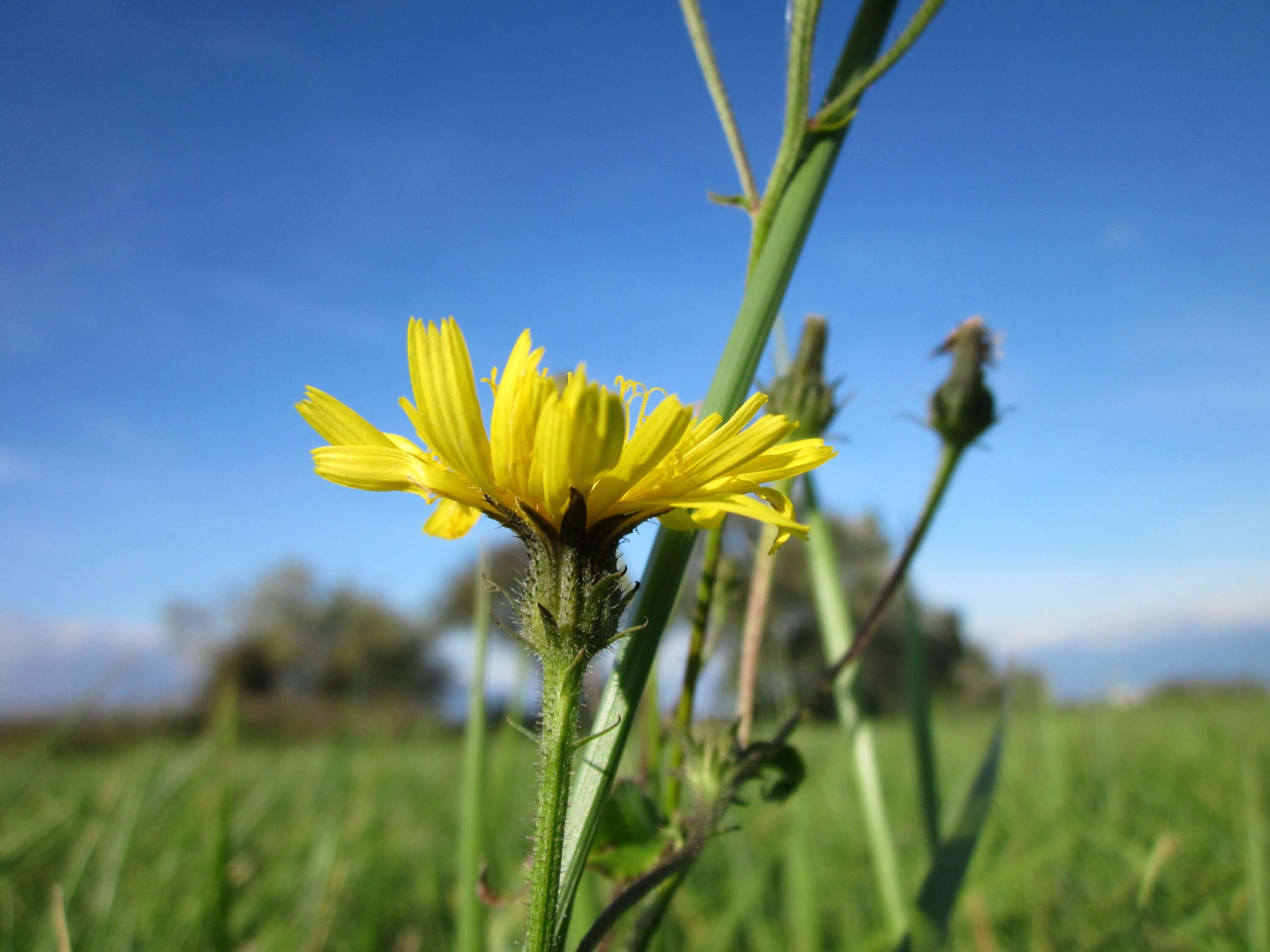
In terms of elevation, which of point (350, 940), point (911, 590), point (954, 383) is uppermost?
point (954, 383)

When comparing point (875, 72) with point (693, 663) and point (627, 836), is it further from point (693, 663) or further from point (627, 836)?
point (627, 836)

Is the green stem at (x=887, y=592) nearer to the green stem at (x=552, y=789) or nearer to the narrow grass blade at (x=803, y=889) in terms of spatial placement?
the green stem at (x=552, y=789)

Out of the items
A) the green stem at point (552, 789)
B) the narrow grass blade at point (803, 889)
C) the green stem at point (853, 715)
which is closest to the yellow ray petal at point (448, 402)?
the green stem at point (552, 789)

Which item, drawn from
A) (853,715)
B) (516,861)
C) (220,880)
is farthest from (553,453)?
(516,861)

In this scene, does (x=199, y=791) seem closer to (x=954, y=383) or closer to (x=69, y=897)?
(x=69, y=897)

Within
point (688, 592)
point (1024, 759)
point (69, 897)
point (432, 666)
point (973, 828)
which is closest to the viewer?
point (973, 828)

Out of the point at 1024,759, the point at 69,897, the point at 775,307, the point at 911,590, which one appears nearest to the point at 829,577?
the point at 911,590

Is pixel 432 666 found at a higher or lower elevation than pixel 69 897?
higher
